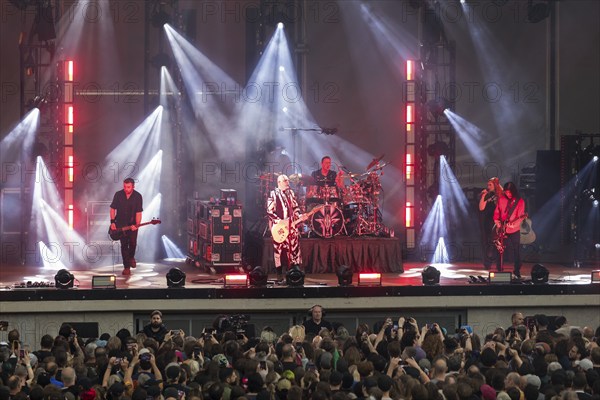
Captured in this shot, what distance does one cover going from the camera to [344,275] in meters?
16.2

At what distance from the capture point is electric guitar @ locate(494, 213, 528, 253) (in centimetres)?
1756

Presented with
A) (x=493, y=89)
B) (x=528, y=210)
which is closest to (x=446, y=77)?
(x=493, y=89)

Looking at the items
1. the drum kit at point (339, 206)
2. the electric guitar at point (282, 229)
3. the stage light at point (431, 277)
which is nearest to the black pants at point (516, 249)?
the stage light at point (431, 277)

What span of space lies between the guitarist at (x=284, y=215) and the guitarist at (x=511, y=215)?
8.87 ft

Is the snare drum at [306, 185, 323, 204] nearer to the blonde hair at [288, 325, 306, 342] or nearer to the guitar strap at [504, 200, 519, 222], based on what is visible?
the guitar strap at [504, 200, 519, 222]

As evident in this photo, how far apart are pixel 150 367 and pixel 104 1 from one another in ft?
36.9

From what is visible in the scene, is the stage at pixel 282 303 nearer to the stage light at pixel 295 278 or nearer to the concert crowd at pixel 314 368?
the stage light at pixel 295 278

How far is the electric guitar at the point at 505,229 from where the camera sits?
691 inches

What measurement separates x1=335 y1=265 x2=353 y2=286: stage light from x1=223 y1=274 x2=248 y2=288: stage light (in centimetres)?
115

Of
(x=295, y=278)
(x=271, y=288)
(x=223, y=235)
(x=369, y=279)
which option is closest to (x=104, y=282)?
(x=271, y=288)

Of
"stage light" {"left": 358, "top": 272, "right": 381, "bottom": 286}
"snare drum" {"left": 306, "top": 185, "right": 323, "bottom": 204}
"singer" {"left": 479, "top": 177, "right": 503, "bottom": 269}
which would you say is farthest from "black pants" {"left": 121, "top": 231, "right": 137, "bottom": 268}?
"singer" {"left": 479, "top": 177, "right": 503, "bottom": 269}

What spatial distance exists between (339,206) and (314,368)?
8161mm

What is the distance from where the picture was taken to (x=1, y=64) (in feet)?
66.7

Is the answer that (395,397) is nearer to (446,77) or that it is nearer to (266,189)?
(266,189)
